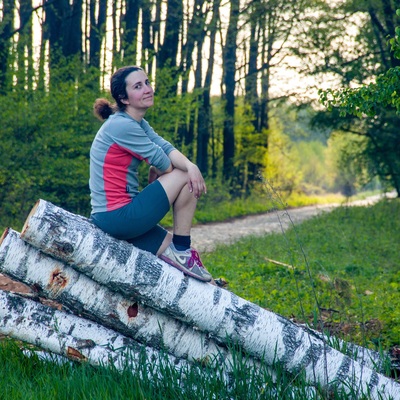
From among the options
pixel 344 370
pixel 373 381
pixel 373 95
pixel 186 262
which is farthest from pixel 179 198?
pixel 373 95

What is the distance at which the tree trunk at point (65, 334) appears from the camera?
4539 mm

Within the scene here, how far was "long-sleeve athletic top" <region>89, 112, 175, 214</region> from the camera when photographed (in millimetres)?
4621

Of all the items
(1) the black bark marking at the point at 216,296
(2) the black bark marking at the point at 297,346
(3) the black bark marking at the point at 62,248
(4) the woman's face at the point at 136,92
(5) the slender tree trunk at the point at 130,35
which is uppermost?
(5) the slender tree trunk at the point at 130,35

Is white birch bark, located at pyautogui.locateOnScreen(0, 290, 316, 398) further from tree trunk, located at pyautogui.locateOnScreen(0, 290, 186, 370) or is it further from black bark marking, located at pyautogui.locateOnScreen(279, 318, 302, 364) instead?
black bark marking, located at pyautogui.locateOnScreen(279, 318, 302, 364)

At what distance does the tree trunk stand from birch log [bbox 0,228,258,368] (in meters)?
0.09

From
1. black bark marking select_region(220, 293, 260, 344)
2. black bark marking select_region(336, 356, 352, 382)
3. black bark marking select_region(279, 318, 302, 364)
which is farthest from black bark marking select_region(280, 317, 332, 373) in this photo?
black bark marking select_region(220, 293, 260, 344)

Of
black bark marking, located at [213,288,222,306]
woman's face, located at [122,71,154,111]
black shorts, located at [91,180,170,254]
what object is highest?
woman's face, located at [122,71,154,111]

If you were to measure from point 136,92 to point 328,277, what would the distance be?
1.86m

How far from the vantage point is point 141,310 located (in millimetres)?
4660

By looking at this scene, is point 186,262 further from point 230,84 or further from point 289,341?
point 230,84

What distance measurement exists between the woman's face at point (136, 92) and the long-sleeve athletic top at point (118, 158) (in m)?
0.09

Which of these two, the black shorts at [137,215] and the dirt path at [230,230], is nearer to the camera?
the black shorts at [137,215]

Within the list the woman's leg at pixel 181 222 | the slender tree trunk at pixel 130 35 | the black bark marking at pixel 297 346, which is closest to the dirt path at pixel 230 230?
the slender tree trunk at pixel 130 35

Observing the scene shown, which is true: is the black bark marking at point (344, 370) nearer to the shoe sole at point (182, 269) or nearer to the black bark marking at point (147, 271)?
the shoe sole at point (182, 269)
